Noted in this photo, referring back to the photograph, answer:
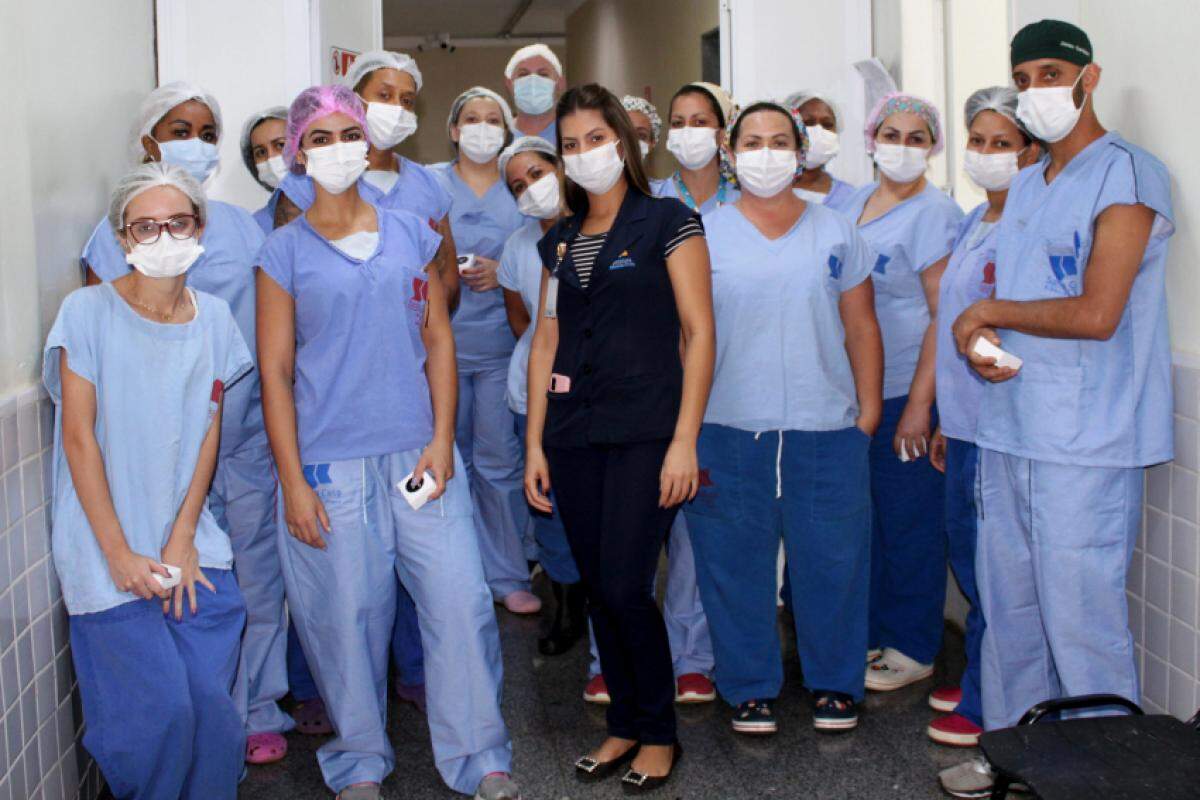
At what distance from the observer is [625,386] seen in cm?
255

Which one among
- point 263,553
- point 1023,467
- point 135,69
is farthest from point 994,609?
point 135,69

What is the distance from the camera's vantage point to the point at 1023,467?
2451mm

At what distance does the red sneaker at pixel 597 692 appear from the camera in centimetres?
318

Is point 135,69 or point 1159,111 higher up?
point 135,69

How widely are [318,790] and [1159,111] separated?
2.43m

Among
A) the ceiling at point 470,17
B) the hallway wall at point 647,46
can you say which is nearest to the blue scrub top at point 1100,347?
the hallway wall at point 647,46

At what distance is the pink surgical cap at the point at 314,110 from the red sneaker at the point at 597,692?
159cm

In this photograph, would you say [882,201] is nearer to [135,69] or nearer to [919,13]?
[919,13]

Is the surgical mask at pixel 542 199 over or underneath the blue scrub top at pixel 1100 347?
over

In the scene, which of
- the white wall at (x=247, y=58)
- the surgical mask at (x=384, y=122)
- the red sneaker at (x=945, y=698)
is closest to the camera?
the red sneaker at (x=945, y=698)

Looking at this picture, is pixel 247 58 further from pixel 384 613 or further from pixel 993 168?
pixel 993 168

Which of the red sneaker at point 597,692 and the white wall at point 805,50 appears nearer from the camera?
the red sneaker at point 597,692

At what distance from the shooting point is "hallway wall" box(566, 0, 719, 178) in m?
7.25

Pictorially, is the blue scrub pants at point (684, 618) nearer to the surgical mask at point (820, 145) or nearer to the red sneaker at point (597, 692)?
the red sneaker at point (597, 692)
